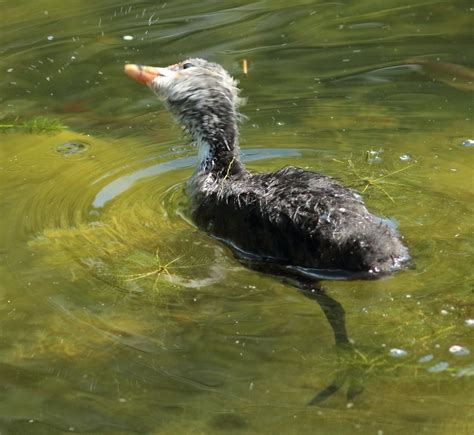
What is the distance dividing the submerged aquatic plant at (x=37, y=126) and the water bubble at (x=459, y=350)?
4.28 meters

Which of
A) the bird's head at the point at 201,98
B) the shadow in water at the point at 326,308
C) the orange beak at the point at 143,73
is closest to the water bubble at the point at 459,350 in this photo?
the shadow in water at the point at 326,308

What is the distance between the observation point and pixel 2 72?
31.1 feet

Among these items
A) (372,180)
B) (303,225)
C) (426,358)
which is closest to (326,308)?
(303,225)

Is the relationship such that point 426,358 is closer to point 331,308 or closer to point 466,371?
point 466,371

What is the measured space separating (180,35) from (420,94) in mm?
2832

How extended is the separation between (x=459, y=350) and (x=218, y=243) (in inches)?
77.0

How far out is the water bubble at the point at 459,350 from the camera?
15.8ft

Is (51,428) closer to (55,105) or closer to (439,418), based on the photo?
(439,418)

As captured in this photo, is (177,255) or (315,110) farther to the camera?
(315,110)

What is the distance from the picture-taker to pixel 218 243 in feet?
20.7

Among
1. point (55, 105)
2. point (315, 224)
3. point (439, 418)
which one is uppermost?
point (55, 105)

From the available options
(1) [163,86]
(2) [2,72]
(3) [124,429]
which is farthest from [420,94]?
(3) [124,429]

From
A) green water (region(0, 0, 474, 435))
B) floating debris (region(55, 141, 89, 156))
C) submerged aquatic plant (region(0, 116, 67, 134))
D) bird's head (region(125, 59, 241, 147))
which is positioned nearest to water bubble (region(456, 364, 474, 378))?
green water (region(0, 0, 474, 435))

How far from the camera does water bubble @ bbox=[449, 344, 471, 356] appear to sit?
4.80 metres
